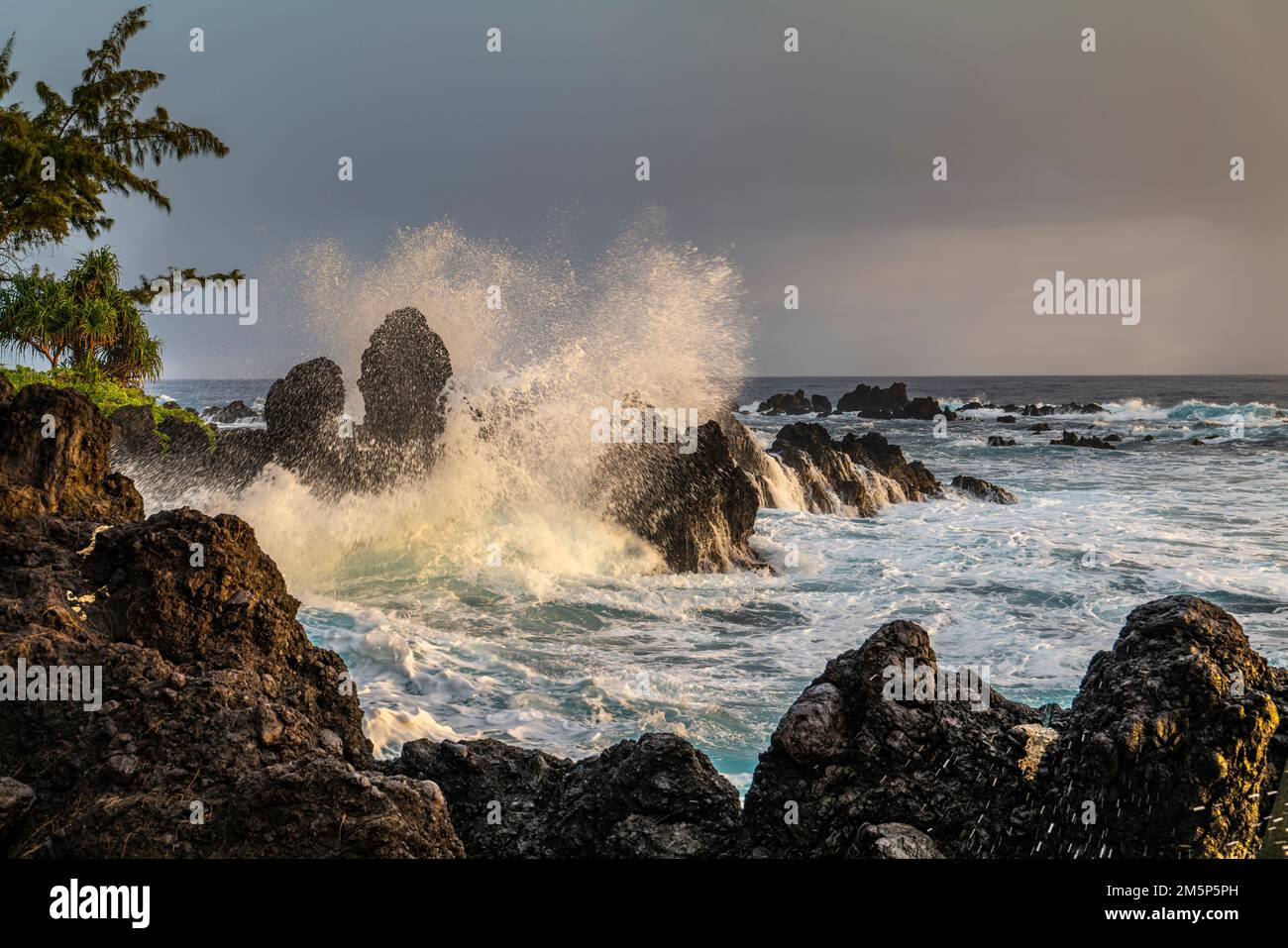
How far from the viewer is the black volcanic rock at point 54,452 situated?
7.27 metres

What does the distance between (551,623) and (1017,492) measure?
860 inches

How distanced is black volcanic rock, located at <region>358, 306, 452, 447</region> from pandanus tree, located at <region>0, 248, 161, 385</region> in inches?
203

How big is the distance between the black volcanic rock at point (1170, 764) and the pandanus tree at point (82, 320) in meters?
18.5

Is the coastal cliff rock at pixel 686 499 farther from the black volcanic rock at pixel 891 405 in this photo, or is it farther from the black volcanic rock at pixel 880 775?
the black volcanic rock at pixel 891 405

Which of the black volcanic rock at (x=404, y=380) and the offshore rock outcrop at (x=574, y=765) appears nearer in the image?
the offshore rock outcrop at (x=574, y=765)

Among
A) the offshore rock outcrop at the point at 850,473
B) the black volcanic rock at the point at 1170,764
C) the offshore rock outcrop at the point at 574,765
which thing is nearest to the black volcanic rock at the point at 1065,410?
the offshore rock outcrop at the point at 850,473

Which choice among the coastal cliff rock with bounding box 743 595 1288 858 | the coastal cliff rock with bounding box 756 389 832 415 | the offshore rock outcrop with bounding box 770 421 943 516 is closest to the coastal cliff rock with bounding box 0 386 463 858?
the coastal cliff rock with bounding box 743 595 1288 858

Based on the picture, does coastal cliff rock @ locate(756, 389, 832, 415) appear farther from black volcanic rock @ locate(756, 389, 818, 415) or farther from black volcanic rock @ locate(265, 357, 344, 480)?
black volcanic rock @ locate(265, 357, 344, 480)

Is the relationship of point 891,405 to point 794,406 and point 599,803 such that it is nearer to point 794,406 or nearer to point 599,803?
point 794,406

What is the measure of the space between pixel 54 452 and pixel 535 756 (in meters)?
4.84

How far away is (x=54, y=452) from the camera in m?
7.43
